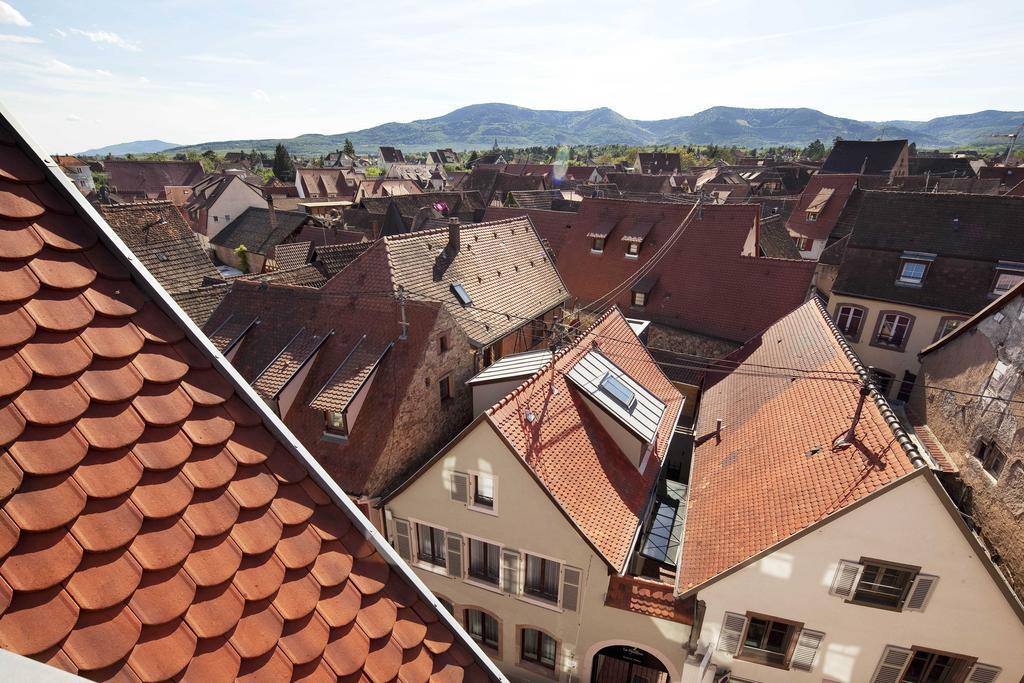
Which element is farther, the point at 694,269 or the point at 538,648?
the point at 694,269

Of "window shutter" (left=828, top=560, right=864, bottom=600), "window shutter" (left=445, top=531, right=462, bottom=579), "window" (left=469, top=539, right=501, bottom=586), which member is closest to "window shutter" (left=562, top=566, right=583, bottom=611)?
"window" (left=469, top=539, right=501, bottom=586)

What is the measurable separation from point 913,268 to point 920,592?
66.6 ft

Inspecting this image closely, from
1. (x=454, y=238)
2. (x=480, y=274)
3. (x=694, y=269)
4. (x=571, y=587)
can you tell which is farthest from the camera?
(x=694, y=269)

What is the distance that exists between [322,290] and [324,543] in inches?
559

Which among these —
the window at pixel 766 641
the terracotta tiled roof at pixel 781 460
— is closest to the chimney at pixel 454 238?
the terracotta tiled roof at pixel 781 460

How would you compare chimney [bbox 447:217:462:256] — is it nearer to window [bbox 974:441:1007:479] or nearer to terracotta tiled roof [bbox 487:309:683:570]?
terracotta tiled roof [bbox 487:309:683:570]

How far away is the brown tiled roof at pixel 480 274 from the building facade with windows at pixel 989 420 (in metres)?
14.2

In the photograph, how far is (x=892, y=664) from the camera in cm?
991

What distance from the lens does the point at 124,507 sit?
94.6 inches

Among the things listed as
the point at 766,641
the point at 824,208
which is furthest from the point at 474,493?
the point at 824,208

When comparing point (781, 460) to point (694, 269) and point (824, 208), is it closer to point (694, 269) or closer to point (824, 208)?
point (694, 269)

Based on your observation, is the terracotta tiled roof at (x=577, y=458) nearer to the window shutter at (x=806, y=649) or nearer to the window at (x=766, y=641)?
the window at (x=766, y=641)

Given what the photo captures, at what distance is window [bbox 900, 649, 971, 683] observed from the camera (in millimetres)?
9625

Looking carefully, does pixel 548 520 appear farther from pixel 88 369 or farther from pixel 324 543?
pixel 88 369
